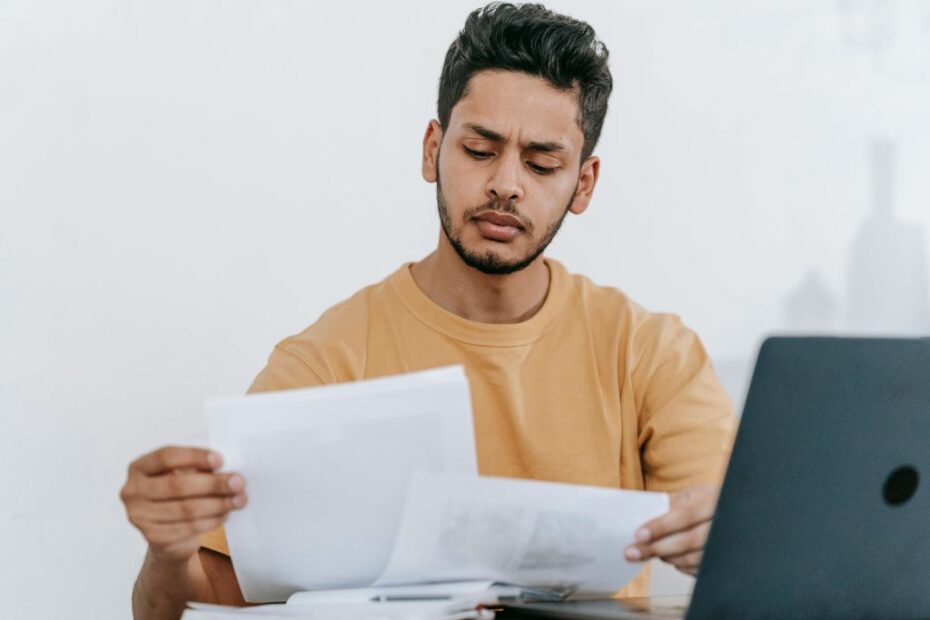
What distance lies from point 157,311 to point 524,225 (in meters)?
0.48

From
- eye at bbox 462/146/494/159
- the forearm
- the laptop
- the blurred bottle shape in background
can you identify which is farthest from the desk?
the blurred bottle shape in background

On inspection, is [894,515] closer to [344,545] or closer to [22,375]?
[344,545]

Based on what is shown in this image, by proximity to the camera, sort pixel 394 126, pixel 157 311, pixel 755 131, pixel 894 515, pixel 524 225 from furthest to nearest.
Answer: pixel 755 131 → pixel 394 126 → pixel 157 311 → pixel 524 225 → pixel 894 515

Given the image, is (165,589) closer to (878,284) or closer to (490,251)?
(490,251)

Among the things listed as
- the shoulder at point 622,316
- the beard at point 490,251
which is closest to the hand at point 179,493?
the beard at point 490,251

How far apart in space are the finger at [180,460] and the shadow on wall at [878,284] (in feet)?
4.43

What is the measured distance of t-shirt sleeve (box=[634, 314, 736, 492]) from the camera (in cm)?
139

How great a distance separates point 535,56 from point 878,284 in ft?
3.39

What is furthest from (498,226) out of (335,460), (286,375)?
(335,460)

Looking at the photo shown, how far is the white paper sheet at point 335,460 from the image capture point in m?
0.90

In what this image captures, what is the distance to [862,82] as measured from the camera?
6.96ft

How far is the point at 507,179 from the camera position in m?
1.36

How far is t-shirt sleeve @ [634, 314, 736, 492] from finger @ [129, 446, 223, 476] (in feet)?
2.10

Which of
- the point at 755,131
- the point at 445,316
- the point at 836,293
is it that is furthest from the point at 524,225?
the point at 836,293
